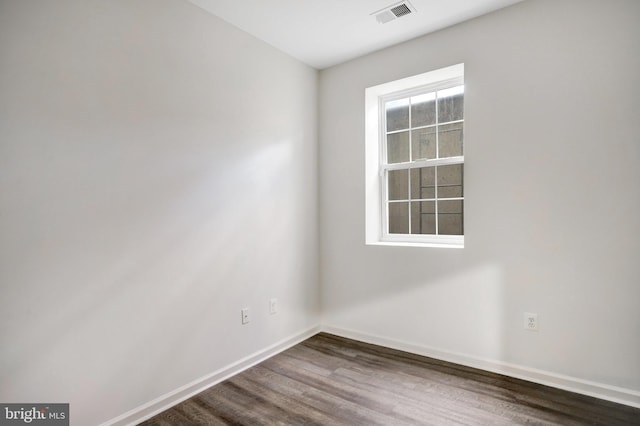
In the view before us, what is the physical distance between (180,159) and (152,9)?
923 mm

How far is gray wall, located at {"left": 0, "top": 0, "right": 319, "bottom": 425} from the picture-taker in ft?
5.32

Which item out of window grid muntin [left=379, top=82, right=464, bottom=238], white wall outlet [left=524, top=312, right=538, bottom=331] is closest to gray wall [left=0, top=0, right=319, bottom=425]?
window grid muntin [left=379, top=82, right=464, bottom=238]

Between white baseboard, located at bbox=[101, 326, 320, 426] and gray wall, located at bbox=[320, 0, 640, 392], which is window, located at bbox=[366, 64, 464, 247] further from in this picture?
white baseboard, located at bbox=[101, 326, 320, 426]

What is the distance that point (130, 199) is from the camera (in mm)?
1998

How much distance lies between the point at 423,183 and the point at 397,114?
2.42 feet

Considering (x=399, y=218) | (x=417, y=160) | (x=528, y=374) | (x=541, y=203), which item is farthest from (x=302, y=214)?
(x=528, y=374)

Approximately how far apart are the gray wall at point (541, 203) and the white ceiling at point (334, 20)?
6.3 inches

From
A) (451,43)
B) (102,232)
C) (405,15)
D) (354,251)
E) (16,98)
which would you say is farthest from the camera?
(354,251)

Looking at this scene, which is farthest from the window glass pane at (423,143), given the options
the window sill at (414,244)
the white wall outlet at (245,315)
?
the white wall outlet at (245,315)

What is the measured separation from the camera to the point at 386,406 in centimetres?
214

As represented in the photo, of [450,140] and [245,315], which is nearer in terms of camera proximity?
[245,315]

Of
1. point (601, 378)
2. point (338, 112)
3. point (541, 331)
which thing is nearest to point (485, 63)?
point (338, 112)

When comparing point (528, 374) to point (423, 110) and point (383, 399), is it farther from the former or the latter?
point (423, 110)

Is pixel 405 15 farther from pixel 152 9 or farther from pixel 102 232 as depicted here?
pixel 102 232
